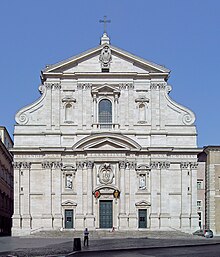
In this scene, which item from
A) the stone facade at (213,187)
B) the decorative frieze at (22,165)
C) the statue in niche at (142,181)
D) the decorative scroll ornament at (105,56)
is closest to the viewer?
the decorative frieze at (22,165)

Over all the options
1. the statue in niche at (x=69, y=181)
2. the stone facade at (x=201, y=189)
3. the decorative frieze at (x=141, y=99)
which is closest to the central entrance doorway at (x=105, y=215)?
the statue in niche at (x=69, y=181)

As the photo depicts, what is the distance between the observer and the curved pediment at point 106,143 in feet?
198

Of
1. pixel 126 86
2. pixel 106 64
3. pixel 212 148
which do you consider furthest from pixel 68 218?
pixel 212 148

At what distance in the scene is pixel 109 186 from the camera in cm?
6016

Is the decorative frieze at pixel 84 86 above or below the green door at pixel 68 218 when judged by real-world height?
above

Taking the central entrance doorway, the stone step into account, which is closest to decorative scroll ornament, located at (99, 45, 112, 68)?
the central entrance doorway

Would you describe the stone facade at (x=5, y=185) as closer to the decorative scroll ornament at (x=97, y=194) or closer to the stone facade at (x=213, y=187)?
the decorative scroll ornament at (x=97, y=194)

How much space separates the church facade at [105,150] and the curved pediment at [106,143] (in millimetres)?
93

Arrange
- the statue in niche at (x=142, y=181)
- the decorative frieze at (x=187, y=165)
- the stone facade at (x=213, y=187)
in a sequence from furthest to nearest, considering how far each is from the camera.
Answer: the stone facade at (x=213, y=187), the decorative frieze at (x=187, y=165), the statue in niche at (x=142, y=181)

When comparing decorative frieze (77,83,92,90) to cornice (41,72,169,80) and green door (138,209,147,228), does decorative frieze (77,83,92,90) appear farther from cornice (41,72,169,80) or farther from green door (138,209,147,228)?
green door (138,209,147,228)

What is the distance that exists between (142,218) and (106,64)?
1496 centimetres

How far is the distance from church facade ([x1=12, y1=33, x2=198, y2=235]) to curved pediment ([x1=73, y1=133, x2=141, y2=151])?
9 cm

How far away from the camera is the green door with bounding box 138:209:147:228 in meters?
60.4

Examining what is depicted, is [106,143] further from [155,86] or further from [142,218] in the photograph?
[142,218]
